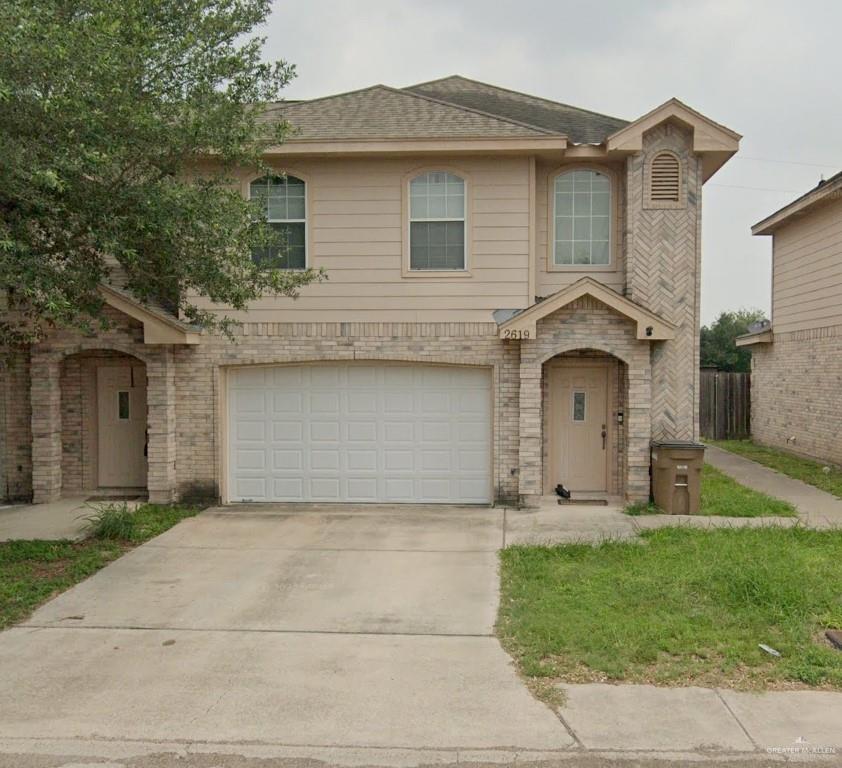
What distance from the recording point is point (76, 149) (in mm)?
6848

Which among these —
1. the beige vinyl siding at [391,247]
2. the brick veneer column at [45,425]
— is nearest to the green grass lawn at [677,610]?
the beige vinyl siding at [391,247]

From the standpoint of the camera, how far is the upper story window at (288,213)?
11.5 m

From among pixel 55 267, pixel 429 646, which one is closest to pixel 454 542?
pixel 429 646

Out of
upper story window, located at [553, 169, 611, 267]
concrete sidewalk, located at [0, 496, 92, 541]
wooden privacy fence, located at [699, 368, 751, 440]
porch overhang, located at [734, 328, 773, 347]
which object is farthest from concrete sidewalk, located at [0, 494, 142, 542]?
wooden privacy fence, located at [699, 368, 751, 440]

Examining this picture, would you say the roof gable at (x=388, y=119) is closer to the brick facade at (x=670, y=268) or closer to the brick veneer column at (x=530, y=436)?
the brick facade at (x=670, y=268)

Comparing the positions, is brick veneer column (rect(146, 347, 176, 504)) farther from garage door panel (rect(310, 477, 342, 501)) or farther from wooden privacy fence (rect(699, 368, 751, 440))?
wooden privacy fence (rect(699, 368, 751, 440))

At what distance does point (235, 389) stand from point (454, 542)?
4.62 metres

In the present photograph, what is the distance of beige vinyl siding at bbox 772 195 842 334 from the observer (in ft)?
48.6

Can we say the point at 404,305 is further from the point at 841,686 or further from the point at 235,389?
the point at 841,686

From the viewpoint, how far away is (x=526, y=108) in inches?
528

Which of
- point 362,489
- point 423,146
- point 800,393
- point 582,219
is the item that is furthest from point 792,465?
point 423,146

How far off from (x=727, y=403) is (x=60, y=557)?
18.0 m

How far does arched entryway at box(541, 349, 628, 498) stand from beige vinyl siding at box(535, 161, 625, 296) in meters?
1.19

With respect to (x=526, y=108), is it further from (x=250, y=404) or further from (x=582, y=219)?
(x=250, y=404)
